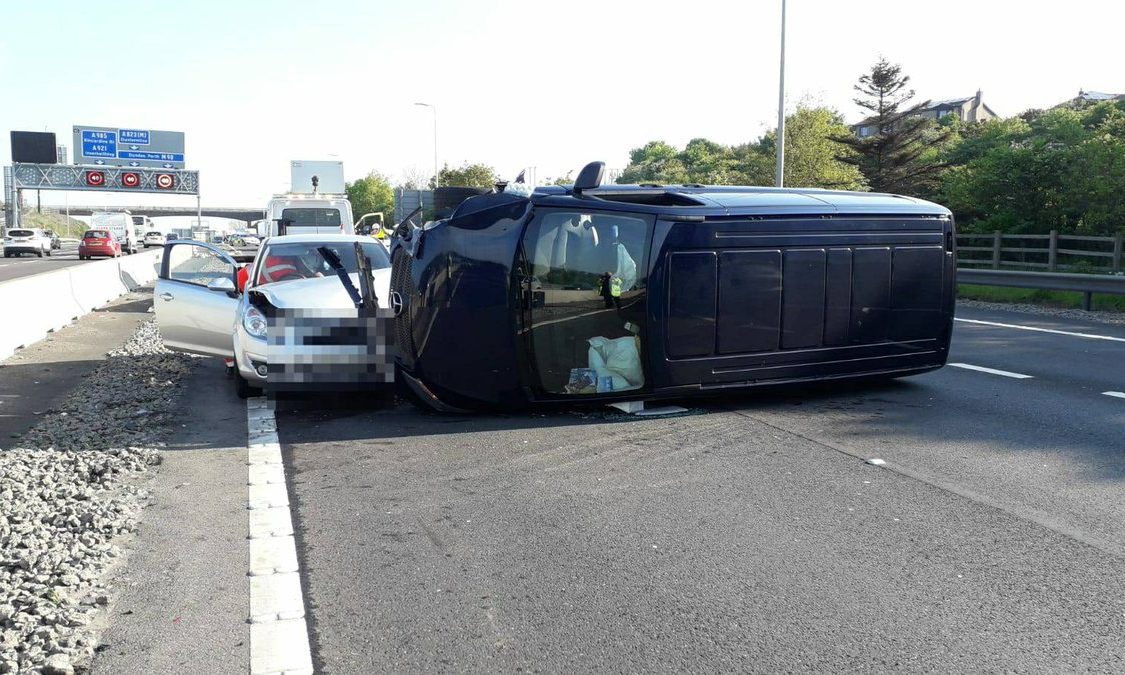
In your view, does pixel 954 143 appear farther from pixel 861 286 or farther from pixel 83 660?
pixel 83 660

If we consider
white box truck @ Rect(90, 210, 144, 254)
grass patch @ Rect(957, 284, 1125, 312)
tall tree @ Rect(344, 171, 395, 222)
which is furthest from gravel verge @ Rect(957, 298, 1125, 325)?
tall tree @ Rect(344, 171, 395, 222)

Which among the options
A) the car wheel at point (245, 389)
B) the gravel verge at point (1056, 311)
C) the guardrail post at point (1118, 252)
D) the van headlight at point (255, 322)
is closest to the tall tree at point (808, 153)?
the guardrail post at point (1118, 252)

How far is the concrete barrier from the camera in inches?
552

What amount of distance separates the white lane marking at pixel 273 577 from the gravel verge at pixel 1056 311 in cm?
1462

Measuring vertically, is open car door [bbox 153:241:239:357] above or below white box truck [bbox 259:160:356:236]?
below

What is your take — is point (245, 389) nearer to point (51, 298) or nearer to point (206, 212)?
point (51, 298)

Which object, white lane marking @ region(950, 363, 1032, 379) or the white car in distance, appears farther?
the white car in distance

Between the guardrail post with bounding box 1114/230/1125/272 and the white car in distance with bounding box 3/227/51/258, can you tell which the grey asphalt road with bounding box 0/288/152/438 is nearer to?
the guardrail post with bounding box 1114/230/1125/272

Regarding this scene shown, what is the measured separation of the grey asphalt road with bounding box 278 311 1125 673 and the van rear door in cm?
49

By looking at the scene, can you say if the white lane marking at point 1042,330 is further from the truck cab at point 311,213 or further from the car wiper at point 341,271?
the truck cab at point 311,213

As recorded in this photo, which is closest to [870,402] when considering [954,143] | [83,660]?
[83,660]

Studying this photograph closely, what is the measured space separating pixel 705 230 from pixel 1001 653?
4828mm

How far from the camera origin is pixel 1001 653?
3.89 m

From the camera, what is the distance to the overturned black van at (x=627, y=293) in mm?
8180
